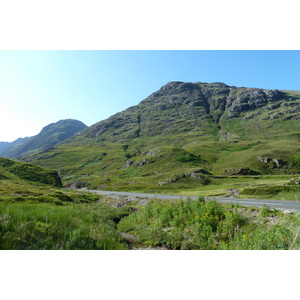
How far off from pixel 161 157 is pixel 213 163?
32086 mm

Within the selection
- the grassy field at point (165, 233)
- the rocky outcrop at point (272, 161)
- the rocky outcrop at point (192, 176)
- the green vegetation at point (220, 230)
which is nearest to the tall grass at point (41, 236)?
the grassy field at point (165, 233)

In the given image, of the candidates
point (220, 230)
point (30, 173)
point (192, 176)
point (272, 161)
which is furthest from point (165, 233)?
point (272, 161)

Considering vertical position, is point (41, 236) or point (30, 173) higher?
point (41, 236)

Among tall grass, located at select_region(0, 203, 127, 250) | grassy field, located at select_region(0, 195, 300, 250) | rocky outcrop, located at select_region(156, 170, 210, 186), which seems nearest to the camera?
tall grass, located at select_region(0, 203, 127, 250)

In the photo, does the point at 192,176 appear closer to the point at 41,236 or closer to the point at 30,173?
the point at 30,173

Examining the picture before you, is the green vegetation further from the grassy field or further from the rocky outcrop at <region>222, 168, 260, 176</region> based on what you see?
the rocky outcrop at <region>222, 168, 260, 176</region>

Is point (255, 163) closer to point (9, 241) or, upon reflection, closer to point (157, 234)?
point (157, 234)

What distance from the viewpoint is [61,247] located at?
7336mm

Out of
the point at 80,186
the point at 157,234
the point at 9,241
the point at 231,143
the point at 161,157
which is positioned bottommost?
the point at 80,186

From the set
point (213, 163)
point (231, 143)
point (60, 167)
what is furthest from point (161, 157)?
point (60, 167)

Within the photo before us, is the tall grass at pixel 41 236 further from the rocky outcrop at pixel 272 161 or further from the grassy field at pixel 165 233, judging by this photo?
the rocky outcrop at pixel 272 161

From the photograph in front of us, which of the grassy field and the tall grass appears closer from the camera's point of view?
the tall grass

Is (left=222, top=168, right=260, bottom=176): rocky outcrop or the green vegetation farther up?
→ (left=222, top=168, right=260, bottom=176): rocky outcrop

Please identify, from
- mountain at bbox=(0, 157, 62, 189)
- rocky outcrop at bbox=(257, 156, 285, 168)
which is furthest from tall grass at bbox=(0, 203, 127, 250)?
rocky outcrop at bbox=(257, 156, 285, 168)
